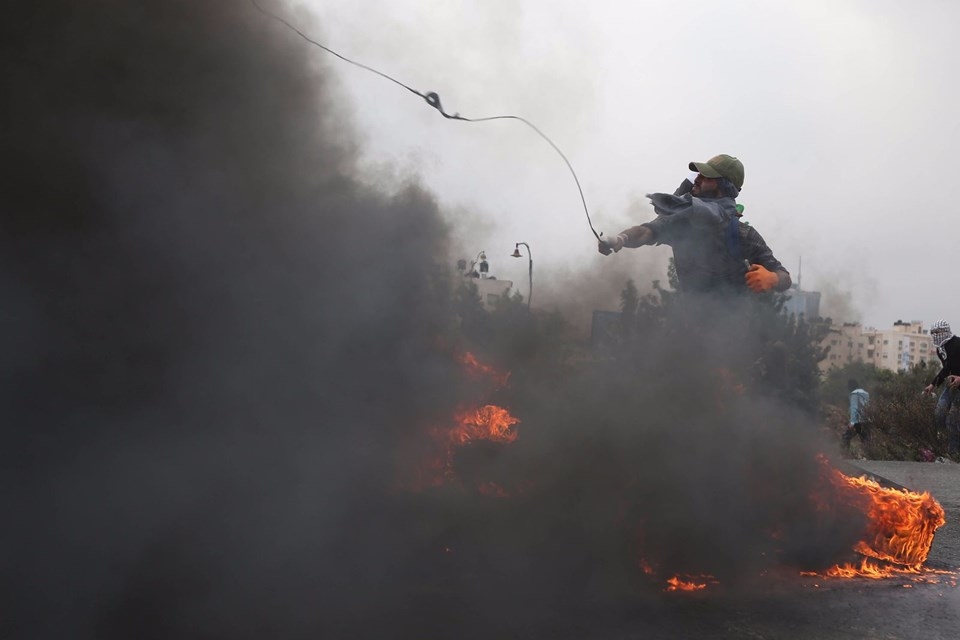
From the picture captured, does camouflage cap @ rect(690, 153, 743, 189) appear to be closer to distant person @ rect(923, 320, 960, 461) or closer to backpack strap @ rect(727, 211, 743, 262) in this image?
backpack strap @ rect(727, 211, 743, 262)

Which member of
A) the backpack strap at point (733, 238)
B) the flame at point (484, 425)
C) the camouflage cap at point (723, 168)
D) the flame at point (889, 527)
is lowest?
the flame at point (889, 527)

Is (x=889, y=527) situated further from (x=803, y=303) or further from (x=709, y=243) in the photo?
(x=803, y=303)

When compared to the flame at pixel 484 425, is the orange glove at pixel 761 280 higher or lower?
higher

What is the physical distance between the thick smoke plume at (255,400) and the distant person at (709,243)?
2.10 feet

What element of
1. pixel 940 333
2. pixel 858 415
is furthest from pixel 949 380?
pixel 858 415

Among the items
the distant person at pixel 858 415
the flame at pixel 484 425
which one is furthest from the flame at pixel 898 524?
the distant person at pixel 858 415

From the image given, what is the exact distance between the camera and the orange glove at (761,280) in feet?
17.3

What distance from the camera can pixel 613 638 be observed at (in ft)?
11.0

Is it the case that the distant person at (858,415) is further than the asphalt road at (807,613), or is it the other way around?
the distant person at (858,415)

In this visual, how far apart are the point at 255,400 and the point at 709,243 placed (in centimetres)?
304

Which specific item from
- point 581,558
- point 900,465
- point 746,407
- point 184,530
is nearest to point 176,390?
point 184,530

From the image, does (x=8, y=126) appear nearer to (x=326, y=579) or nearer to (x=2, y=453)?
(x=2, y=453)

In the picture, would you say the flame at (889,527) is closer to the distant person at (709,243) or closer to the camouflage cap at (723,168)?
the distant person at (709,243)

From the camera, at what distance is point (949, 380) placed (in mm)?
9688
